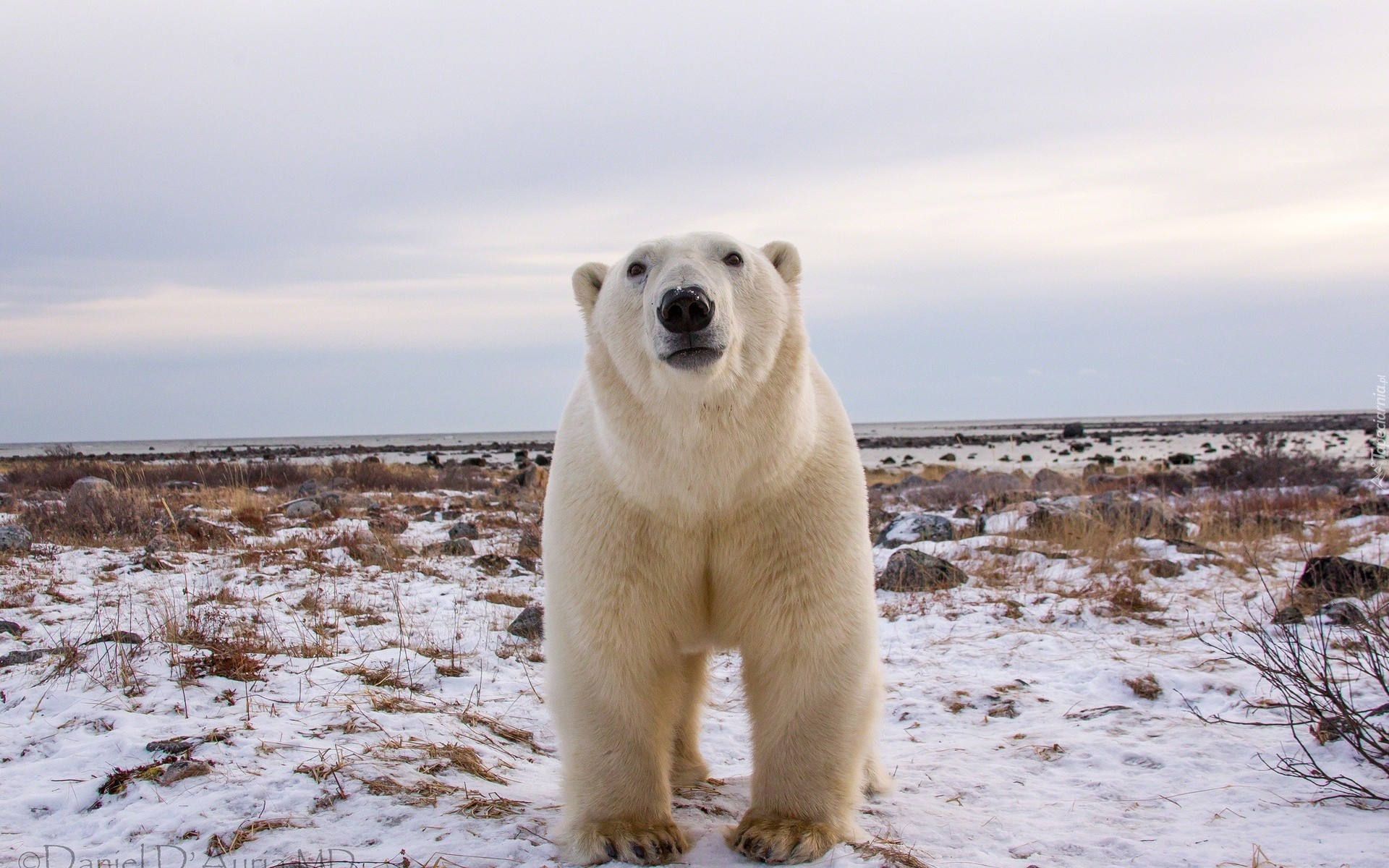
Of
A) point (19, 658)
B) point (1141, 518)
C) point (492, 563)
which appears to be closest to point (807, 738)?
point (19, 658)

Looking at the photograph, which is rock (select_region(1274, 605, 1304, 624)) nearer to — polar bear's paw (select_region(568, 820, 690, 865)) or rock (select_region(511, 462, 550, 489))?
polar bear's paw (select_region(568, 820, 690, 865))

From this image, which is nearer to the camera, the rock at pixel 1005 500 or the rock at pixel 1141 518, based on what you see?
the rock at pixel 1141 518

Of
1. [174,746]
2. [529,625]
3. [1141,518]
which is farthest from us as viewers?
[1141,518]

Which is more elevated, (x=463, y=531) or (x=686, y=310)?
(x=686, y=310)

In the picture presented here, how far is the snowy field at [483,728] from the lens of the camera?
2635mm

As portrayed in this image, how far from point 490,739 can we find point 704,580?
157 cm

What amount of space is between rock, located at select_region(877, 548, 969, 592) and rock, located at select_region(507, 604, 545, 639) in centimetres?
266

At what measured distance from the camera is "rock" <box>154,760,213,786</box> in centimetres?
282

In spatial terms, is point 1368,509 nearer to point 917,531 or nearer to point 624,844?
point 917,531

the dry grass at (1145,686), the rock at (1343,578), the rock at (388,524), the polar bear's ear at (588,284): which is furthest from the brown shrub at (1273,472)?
the polar bear's ear at (588,284)

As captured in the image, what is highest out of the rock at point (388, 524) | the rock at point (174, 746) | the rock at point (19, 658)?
the rock at point (19, 658)

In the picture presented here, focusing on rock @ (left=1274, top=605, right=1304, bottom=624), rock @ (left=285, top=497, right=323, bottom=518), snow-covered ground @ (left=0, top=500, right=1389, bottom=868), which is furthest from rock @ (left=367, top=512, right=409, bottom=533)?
rock @ (left=1274, top=605, right=1304, bottom=624)

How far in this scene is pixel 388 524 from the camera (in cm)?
916

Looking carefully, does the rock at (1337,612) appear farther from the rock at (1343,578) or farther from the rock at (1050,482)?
the rock at (1050,482)
